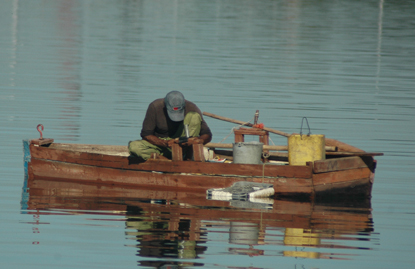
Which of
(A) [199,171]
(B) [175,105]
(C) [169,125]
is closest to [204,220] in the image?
(A) [199,171]

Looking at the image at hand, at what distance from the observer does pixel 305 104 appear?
74.5ft

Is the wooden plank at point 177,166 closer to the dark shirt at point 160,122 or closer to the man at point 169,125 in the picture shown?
the man at point 169,125

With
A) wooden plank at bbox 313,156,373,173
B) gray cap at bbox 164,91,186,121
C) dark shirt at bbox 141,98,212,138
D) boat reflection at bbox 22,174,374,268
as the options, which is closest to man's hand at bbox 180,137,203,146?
dark shirt at bbox 141,98,212,138

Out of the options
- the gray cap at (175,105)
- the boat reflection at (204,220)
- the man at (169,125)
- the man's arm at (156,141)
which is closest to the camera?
the boat reflection at (204,220)

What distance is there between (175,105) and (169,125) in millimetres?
593

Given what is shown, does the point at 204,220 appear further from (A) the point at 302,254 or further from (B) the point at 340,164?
(B) the point at 340,164

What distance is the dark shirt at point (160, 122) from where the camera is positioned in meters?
12.2

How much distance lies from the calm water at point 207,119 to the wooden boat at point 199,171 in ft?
1.10

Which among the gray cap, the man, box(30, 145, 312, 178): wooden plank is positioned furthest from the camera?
box(30, 145, 312, 178): wooden plank

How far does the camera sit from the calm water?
9.16 m

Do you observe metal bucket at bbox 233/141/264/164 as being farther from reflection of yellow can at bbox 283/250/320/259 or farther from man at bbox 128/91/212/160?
reflection of yellow can at bbox 283/250/320/259

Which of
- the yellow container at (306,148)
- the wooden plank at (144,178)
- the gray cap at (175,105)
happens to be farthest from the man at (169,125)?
the yellow container at (306,148)

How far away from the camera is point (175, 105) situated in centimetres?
1188

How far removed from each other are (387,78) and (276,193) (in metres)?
18.9
